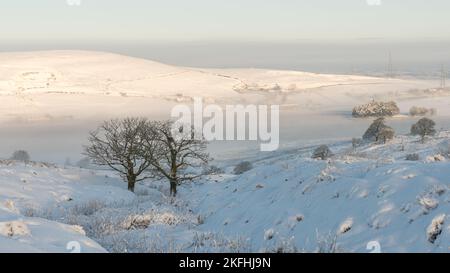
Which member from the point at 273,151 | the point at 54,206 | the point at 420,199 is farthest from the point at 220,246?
the point at 273,151

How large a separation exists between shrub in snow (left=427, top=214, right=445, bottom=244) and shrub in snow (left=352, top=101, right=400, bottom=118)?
371 ft

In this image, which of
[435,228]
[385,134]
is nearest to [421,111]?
[385,134]

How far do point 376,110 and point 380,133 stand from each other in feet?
186

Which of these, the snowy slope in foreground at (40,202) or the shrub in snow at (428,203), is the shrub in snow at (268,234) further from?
the snowy slope in foreground at (40,202)

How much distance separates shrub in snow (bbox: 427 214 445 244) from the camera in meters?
8.56

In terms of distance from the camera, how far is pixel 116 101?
125125mm

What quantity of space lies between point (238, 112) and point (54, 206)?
3582 inches

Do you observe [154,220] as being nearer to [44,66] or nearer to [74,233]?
[74,233]

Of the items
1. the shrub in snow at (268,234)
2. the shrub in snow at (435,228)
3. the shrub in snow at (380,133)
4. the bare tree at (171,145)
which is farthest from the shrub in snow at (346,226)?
the shrub in snow at (380,133)

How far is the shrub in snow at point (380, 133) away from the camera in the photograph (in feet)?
208

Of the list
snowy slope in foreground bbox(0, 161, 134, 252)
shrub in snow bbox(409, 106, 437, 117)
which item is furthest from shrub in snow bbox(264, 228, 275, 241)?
shrub in snow bbox(409, 106, 437, 117)

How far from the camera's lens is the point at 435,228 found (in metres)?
8.74

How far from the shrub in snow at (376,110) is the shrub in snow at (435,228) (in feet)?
371

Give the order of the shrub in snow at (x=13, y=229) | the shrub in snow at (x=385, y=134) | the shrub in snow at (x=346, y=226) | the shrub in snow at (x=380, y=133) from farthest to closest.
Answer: the shrub in snow at (x=380, y=133) → the shrub in snow at (x=385, y=134) → the shrub in snow at (x=346, y=226) → the shrub in snow at (x=13, y=229)
